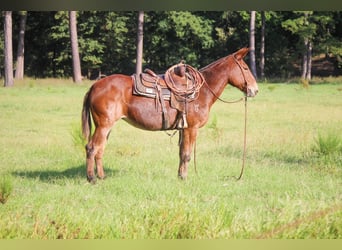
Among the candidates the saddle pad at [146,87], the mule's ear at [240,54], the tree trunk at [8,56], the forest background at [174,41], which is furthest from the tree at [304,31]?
the tree trunk at [8,56]

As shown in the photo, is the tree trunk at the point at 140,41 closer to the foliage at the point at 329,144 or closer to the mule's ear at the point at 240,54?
the mule's ear at the point at 240,54

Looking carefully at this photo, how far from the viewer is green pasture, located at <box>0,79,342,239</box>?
10.9 feet

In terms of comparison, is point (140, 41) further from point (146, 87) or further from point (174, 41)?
point (146, 87)

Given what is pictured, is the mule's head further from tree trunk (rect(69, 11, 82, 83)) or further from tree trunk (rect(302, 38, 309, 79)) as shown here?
tree trunk (rect(69, 11, 82, 83))

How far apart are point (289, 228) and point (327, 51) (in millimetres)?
2478

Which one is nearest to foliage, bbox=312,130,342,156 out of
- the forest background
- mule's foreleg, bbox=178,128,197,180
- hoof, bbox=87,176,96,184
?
the forest background

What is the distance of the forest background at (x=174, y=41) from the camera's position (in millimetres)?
4688

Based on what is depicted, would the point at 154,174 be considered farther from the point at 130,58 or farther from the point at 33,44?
the point at 33,44

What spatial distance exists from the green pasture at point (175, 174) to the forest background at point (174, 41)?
0.28 m

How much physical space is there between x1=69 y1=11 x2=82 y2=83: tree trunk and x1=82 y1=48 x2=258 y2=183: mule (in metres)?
0.99

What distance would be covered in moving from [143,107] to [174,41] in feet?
4.71

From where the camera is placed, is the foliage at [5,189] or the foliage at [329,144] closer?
the foliage at [5,189]

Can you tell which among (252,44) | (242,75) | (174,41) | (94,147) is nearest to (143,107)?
(94,147)

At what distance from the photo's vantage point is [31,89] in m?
5.03
